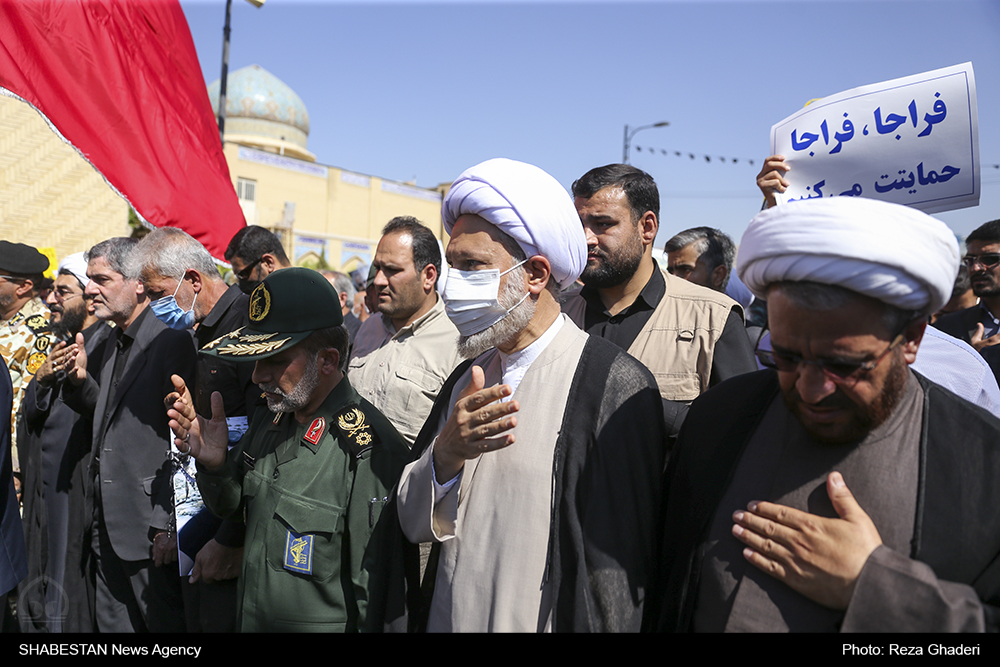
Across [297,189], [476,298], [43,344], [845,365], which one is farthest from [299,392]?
[297,189]

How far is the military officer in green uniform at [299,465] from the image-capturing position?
7.63 feet

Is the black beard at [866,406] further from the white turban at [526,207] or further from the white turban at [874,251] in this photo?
the white turban at [526,207]

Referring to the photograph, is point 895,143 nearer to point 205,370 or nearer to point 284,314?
point 284,314

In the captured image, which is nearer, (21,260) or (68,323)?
(21,260)

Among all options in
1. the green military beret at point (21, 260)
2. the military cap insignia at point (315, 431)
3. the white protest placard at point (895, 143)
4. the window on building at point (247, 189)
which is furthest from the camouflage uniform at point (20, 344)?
the window on building at point (247, 189)

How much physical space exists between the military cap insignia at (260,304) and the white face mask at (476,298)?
2.83 feet

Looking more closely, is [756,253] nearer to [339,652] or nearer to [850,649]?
[850,649]

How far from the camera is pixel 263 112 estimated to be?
1770 inches

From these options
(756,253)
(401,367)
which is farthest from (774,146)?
(401,367)

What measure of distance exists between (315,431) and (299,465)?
13cm

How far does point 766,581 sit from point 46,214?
2047cm

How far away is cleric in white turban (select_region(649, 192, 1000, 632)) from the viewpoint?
54.0 inches

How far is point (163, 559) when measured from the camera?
350 cm

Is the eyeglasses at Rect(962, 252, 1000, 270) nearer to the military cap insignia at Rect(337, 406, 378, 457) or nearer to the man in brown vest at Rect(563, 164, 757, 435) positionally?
the man in brown vest at Rect(563, 164, 757, 435)
